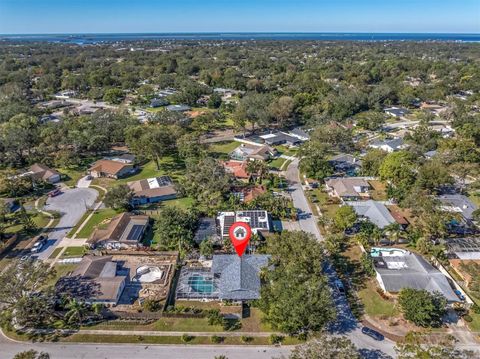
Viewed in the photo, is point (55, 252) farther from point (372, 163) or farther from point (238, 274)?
point (372, 163)

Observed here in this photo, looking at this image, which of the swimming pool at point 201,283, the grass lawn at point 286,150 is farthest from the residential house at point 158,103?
the swimming pool at point 201,283

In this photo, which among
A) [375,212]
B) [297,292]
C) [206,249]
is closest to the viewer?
[297,292]

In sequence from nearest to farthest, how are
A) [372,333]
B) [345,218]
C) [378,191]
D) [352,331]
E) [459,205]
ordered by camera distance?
[372,333]
[352,331]
[345,218]
[459,205]
[378,191]

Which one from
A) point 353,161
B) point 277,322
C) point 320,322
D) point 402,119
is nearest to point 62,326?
point 277,322

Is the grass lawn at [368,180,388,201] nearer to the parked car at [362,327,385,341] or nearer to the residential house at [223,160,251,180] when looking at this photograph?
the residential house at [223,160,251,180]

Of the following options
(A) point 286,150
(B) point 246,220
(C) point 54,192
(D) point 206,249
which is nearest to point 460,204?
(B) point 246,220

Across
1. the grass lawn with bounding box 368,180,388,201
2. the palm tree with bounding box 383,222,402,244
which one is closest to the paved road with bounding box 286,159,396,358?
the palm tree with bounding box 383,222,402,244
